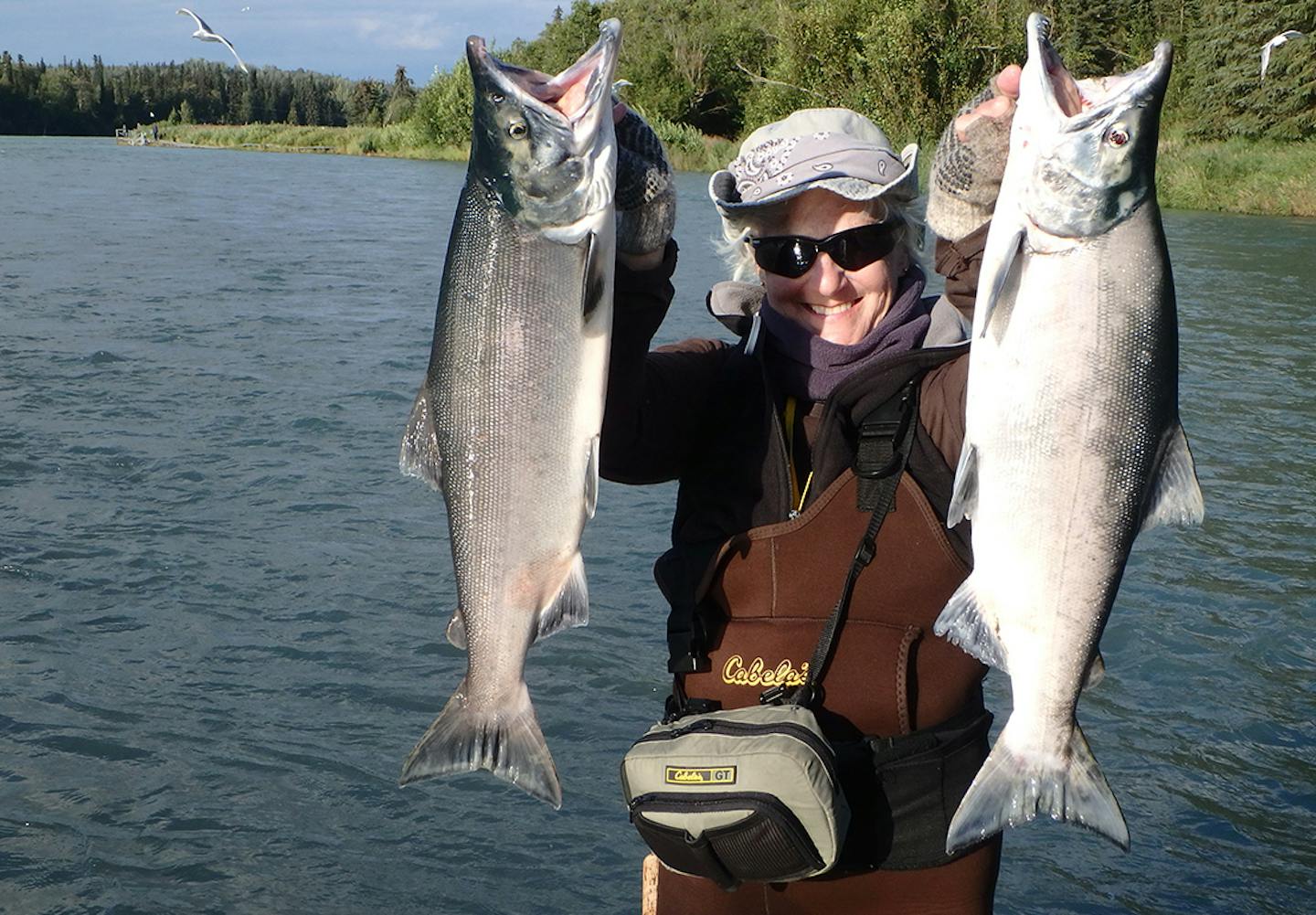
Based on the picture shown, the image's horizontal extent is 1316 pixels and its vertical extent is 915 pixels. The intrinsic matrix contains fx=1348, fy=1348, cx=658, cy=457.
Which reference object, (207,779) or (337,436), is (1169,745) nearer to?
(207,779)

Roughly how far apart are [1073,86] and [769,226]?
798mm

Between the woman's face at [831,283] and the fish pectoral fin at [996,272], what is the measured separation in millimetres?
548

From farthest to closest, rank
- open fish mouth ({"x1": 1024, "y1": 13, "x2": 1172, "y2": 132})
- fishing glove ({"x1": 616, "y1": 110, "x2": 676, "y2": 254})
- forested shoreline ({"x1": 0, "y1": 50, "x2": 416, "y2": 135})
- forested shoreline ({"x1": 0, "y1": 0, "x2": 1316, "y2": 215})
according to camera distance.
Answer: forested shoreline ({"x1": 0, "y1": 50, "x2": 416, "y2": 135}), forested shoreline ({"x1": 0, "y1": 0, "x2": 1316, "y2": 215}), fishing glove ({"x1": 616, "y1": 110, "x2": 676, "y2": 254}), open fish mouth ({"x1": 1024, "y1": 13, "x2": 1172, "y2": 132})

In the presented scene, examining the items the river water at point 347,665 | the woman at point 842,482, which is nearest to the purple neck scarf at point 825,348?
the woman at point 842,482

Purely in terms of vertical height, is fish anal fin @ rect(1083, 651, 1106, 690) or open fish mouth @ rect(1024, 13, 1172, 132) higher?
open fish mouth @ rect(1024, 13, 1172, 132)

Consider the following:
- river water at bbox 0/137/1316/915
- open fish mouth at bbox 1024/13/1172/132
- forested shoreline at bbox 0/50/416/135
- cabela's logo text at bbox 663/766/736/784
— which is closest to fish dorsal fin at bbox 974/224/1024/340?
open fish mouth at bbox 1024/13/1172/132

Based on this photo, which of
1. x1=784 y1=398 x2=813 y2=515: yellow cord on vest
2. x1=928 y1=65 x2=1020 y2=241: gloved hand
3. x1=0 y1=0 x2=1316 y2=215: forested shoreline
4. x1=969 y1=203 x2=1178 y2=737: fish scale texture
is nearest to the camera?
x1=969 y1=203 x2=1178 y2=737: fish scale texture

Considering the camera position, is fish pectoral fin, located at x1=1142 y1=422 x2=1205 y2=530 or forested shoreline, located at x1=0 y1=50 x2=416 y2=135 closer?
fish pectoral fin, located at x1=1142 y1=422 x2=1205 y2=530

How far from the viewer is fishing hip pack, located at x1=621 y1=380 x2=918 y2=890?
2678mm

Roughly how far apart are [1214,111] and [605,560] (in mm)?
39188

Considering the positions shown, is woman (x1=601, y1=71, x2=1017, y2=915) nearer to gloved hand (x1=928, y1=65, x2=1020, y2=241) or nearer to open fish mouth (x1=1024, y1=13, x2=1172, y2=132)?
gloved hand (x1=928, y1=65, x2=1020, y2=241)

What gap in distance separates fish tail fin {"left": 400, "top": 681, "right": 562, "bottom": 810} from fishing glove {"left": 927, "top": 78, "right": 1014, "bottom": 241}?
4.35 feet

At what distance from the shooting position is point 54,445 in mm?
9305

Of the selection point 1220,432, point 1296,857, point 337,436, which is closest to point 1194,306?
point 1220,432
